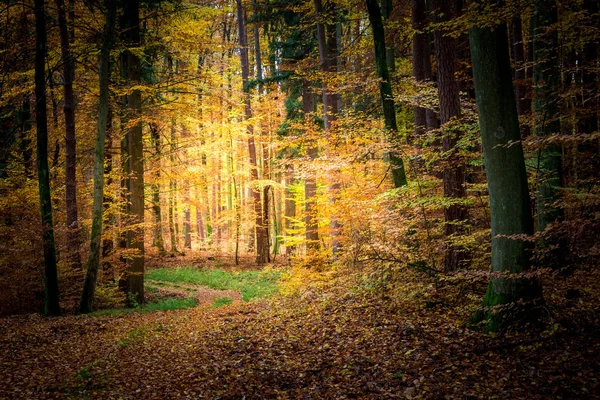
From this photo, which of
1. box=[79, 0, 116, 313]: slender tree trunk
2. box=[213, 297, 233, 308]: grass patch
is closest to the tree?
box=[213, 297, 233, 308]: grass patch

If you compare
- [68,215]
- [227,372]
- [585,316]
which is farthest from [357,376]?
[68,215]

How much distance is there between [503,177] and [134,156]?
35.1 ft

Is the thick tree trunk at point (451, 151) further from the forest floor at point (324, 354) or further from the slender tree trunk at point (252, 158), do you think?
the slender tree trunk at point (252, 158)

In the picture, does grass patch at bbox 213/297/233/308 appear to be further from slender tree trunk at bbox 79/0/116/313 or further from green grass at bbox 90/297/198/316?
slender tree trunk at bbox 79/0/116/313

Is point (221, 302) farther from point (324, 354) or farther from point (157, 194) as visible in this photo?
point (157, 194)

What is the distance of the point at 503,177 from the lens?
18.1 feet

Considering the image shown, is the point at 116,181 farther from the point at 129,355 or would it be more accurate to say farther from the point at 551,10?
the point at 551,10

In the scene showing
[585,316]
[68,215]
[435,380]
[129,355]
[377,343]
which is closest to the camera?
[435,380]

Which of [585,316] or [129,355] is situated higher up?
[585,316]

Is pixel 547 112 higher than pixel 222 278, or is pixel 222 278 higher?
pixel 547 112

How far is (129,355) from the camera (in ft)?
23.0

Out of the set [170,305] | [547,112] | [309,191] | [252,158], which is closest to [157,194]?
[252,158]

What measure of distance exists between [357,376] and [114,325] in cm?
687

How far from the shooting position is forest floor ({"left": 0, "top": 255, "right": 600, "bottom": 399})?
457 centimetres
